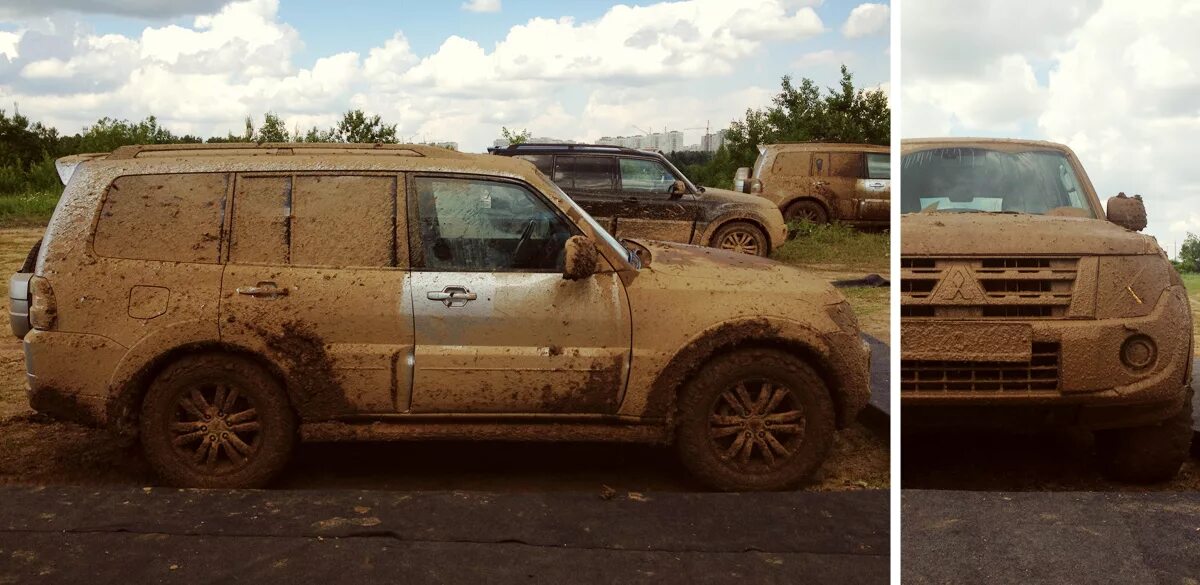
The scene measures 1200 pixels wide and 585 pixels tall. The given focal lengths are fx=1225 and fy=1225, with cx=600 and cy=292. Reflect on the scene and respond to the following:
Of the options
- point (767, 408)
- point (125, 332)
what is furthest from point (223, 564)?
point (767, 408)

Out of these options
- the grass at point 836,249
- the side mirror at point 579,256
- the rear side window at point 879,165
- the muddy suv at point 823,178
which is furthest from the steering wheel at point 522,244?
the rear side window at point 879,165

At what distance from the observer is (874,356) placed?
10.7 feet

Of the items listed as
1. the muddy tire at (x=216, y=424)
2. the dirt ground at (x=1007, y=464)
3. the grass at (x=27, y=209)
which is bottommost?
the dirt ground at (x=1007, y=464)

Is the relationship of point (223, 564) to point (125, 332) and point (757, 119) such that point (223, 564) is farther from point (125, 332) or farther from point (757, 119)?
point (757, 119)

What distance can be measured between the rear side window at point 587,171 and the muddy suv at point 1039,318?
0.89m

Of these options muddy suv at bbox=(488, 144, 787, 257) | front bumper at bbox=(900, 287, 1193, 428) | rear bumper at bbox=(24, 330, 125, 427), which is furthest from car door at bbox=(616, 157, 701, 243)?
rear bumper at bbox=(24, 330, 125, 427)

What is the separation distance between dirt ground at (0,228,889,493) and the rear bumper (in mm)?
85

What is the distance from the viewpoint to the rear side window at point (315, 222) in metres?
2.94

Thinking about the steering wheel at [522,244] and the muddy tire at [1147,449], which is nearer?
the steering wheel at [522,244]

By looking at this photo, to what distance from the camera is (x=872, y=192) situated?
3.96m

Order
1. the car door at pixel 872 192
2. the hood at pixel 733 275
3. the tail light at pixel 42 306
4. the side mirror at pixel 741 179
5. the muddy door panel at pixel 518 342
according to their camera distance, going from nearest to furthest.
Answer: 1. the tail light at pixel 42 306
2. the muddy door panel at pixel 518 342
3. the hood at pixel 733 275
4. the car door at pixel 872 192
5. the side mirror at pixel 741 179

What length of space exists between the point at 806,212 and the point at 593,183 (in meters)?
0.91

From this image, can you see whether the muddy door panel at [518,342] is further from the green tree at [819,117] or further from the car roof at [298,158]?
the green tree at [819,117]

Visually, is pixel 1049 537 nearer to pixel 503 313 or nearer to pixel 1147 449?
pixel 1147 449
